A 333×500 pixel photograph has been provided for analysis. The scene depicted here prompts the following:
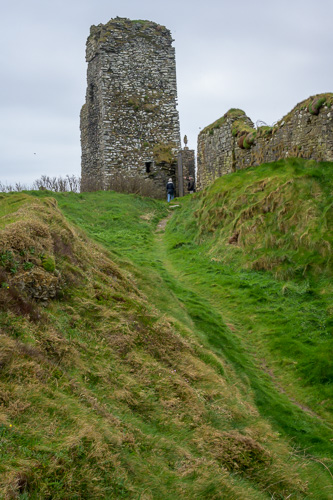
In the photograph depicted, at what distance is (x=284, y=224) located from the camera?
533 inches

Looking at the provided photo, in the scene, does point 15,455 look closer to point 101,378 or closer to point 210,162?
point 101,378

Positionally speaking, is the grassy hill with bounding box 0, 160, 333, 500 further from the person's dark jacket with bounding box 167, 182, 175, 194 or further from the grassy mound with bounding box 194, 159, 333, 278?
the person's dark jacket with bounding box 167, 182, 175, 194

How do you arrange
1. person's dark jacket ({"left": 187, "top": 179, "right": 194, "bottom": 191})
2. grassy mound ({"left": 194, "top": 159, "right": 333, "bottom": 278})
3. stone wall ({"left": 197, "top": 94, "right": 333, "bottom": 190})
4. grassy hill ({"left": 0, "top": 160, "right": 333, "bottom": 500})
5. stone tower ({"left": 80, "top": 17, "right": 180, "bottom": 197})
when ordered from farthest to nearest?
person's dark jacket ({"left": 187, "top": 179, "right": 194, "bottom": 191})
stone tower ({"left": 80, "top": 17, "right": 180, "bottom": 197})
stone wall ({"left": 197, "top": 94, "right": 333, "bottom": 190})
grassy mound ({"left": 194, "top": 159, "right": 333, "bottom": 278})
grassy hill ({"left": 0, "top": 160, "right": 333, "bottom": 500})

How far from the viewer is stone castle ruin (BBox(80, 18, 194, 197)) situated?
29.1 m

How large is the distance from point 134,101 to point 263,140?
13.5m

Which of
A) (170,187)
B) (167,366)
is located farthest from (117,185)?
(167,366)

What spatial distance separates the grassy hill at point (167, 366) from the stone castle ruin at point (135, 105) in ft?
53.8

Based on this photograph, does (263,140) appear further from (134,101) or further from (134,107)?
(134,101)

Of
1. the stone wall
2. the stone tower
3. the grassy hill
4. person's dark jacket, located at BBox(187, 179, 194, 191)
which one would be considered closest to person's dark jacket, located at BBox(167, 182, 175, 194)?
the stone tower

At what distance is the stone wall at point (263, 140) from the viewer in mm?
14633

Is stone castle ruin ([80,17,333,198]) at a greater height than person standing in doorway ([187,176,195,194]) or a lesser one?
greater

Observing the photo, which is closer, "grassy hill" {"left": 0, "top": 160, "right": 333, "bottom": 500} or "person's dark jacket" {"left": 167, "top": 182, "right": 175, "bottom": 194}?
"grassy hill" {"left": 0, "top": 160, "right": 333, "bottom": 500}

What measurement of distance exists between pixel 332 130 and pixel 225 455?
11.5 metres

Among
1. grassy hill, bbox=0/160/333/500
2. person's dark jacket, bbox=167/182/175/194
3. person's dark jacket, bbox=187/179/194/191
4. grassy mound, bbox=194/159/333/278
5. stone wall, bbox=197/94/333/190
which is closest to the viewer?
grassy hill, bbox=0/160/333/500
